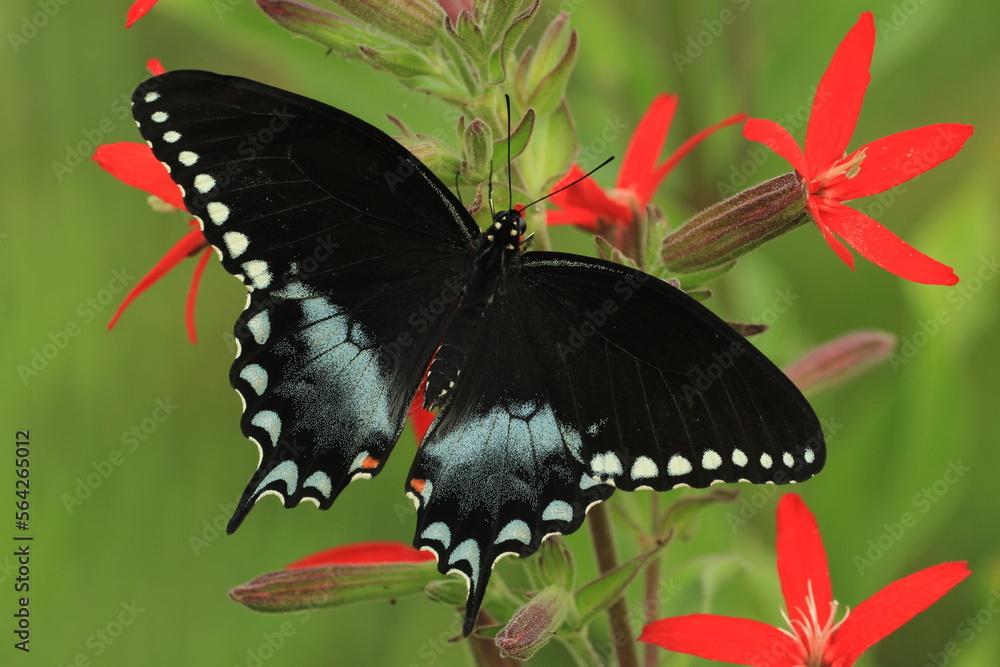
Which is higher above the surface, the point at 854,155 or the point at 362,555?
the point at 854,155

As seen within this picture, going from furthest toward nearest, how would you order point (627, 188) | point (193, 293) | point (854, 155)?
point (627, 188) → point (193, 293) → point (854, 155)

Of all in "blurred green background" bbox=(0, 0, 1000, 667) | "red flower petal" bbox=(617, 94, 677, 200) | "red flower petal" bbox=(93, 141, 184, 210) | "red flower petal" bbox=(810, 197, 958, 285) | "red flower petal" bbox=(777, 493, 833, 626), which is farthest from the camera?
"blurred green background" bbox=(0, 0, 1000, 667)

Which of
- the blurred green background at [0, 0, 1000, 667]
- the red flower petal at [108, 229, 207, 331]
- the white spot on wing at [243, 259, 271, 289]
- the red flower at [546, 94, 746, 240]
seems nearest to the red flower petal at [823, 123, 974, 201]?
the red flower at [546, 94, 746, 240]

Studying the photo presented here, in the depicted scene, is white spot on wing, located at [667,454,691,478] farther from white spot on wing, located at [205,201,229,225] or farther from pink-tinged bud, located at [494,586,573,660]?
white spot on wing, located at [205,201,229,225]

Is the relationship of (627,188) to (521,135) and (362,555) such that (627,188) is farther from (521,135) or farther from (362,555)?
(362,555)

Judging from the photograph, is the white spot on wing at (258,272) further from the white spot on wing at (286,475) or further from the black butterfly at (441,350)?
the white spot on wing at (286,475)

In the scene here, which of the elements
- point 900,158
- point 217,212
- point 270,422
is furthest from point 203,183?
point 900,158

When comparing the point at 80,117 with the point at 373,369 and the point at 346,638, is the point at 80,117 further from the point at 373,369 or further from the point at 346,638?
the point at 346,638
